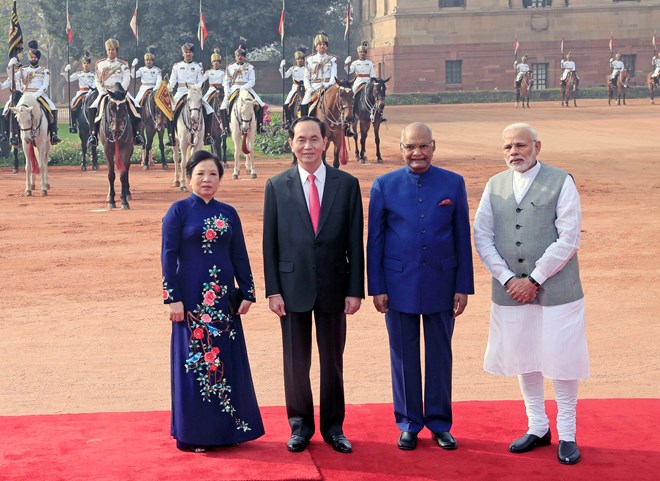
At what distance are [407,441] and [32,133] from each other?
1527 cm

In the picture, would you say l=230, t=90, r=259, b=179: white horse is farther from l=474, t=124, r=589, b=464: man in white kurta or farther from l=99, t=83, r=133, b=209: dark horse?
l=474, t=124, r=589, b=464: man in white kurta

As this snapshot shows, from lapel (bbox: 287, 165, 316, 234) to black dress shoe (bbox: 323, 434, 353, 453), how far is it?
44.2 inches

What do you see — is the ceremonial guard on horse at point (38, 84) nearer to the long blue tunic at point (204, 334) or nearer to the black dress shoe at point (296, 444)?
the long blue tunic at point (204, 334)

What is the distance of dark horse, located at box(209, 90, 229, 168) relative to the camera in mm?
22625

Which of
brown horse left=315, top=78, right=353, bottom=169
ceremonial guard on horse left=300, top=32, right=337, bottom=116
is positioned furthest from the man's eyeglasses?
ceremonial guard on horse left=300, top=32, right=337, bottom=116

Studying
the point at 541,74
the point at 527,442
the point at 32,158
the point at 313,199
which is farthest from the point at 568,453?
the point at 541,74

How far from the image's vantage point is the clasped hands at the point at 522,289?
6141 millimetres

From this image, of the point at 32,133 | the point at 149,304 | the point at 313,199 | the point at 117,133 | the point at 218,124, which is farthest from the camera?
the point at 218,124

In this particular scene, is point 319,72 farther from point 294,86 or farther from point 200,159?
point 200,159

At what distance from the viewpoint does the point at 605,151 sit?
27047 mm

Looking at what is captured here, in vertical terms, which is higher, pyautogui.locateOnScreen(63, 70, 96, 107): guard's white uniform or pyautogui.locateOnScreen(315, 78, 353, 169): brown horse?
pyautogui.locateOnScreen(63, 70, 96, 107): guard's white uniform

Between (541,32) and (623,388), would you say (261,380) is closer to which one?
(623,388)

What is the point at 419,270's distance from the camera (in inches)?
247

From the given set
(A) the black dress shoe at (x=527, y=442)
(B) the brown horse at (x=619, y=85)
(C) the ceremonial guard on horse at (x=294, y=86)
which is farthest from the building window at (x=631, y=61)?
(A) the black dress shoe at (x=527, y=442)
